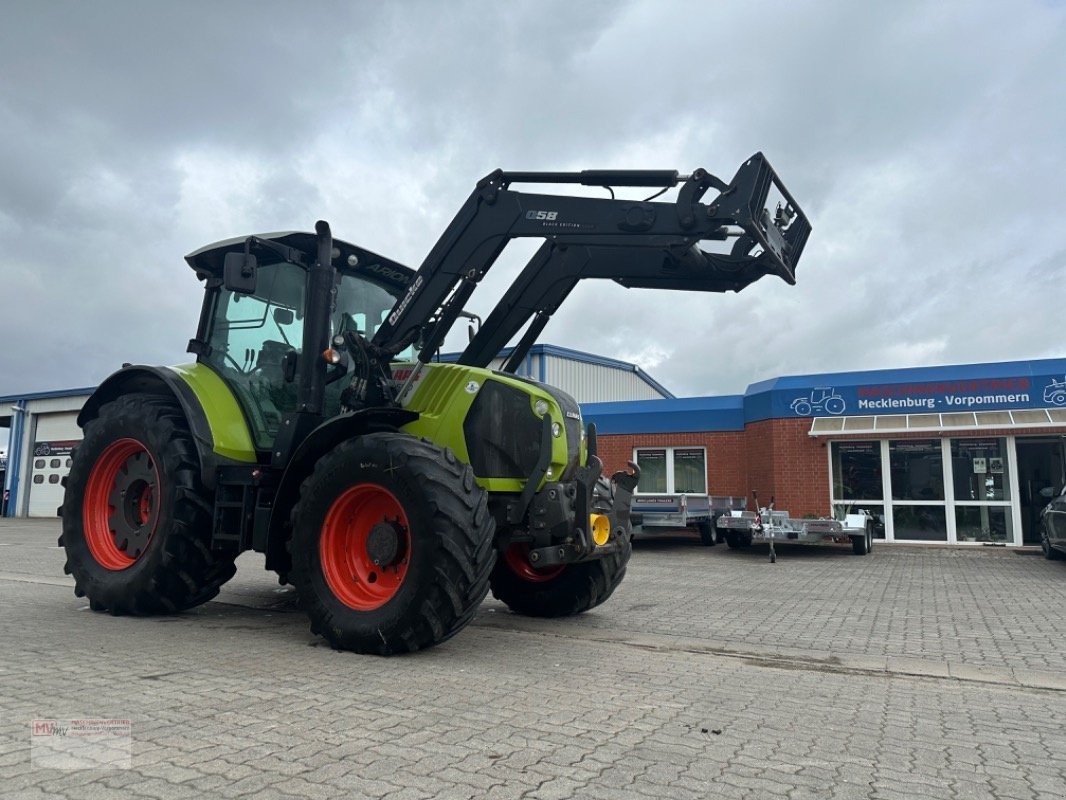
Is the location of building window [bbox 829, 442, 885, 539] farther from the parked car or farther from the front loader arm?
the front loader arm

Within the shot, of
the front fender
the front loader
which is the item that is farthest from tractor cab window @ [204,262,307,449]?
the front fender

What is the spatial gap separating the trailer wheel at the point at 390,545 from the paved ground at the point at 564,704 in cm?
28

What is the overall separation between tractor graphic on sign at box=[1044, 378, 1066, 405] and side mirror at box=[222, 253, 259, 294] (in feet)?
52.4

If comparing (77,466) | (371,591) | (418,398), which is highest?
(418,398)

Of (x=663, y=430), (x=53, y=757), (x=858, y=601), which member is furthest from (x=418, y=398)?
(x=663, y=430)

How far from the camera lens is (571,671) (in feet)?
16.8

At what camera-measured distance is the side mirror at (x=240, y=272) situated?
6203 millimetres

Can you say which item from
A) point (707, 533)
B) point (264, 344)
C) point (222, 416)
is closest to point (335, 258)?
point (264, 344)

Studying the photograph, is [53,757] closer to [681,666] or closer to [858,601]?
[681,666]

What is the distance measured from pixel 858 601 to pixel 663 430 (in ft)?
37.1

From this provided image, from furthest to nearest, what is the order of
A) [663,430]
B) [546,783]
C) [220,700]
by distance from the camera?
[663,430], [220,700], [546,783]

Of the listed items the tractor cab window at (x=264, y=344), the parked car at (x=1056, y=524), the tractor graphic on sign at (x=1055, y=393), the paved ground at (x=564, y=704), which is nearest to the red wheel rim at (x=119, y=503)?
Result: the paved ground at (x=564, y=704)

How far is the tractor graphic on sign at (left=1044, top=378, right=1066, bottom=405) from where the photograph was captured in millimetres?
15844

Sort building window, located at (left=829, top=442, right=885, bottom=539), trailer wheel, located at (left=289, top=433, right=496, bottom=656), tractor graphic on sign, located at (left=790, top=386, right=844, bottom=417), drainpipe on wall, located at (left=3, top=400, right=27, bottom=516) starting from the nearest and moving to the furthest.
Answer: trailer wheel, located at (left=289, top=433, right=496, bottom=656) < building window, located at (left=829, top=442, right=885, bottom=539) < tractor graphic on sign, located at (left=790, top=386, right=844, bottom=417) < drainpipe on wall, located at (left=3, top=400, right=27, bottom=516)
